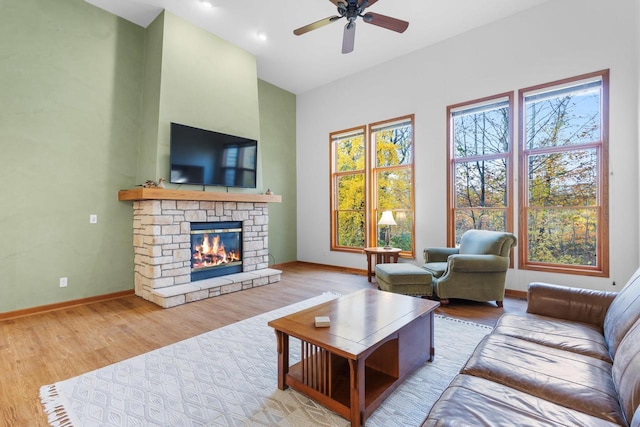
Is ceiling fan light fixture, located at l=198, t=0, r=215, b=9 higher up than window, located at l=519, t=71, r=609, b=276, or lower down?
higher up

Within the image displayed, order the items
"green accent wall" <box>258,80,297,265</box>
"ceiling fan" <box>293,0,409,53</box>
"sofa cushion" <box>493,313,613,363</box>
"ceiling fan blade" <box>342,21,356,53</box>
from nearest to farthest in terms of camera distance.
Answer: "sofa cushion" <box>493,313,613,363</box>, "ceiling fan" <box>293,0,409,53</box>, "ceiling fan blade" <box>342,21,356,53</box>, "green accent wall" <box>258,80,297,265</box>

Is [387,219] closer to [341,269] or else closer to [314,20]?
[341,269]

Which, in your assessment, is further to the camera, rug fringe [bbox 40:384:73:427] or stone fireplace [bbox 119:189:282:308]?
stone fireplace [bbox 119:189:282:308]

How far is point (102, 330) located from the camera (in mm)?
3012

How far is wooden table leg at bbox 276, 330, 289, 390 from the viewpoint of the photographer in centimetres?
194

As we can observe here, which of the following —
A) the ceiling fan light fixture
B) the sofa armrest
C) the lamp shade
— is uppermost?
the ceiling fan light fixture


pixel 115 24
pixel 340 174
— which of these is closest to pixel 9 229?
pixel 115 24

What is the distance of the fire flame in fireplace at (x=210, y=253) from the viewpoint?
4437 mm

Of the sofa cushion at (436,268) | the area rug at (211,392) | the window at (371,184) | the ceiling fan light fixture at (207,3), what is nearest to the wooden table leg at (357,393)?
the area rug at (211,392)

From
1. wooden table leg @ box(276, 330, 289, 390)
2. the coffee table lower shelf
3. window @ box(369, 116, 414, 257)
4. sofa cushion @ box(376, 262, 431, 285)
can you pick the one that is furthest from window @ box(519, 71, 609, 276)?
wooden table leg @ box(276, 330, 289, 390)

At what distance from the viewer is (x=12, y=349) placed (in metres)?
2.61

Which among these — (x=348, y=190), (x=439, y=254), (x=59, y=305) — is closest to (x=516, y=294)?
(x=439, y=254)

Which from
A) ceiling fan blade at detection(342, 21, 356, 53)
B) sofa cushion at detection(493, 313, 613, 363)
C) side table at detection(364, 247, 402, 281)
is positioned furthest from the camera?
side table at detection(364, 247, 402, 281)

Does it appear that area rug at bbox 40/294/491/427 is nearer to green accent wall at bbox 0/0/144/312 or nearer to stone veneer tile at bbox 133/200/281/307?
stone veneer tile at bbox 133/200/281/307
